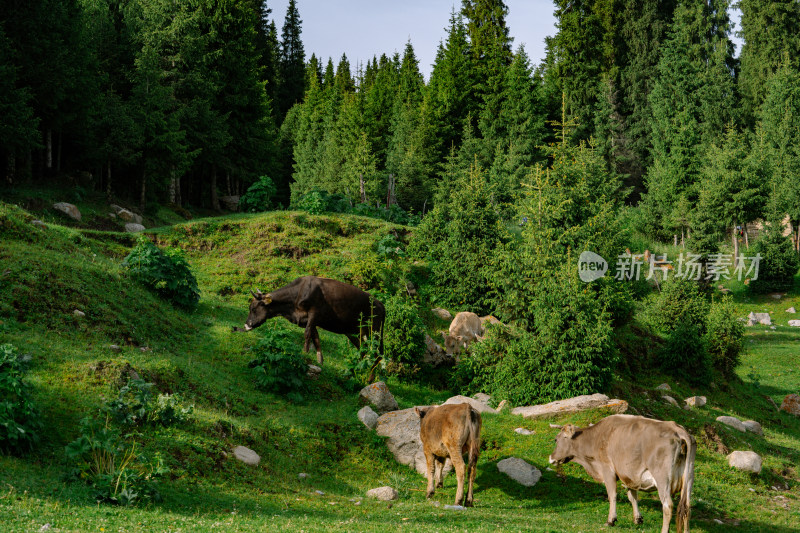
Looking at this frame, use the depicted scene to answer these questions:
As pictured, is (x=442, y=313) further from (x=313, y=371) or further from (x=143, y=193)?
(x=143, y=193)

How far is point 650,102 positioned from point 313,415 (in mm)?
62295

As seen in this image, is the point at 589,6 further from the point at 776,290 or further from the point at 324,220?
the point at 324,220

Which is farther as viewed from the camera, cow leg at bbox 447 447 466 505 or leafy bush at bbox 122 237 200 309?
leafy bush at bbox 122 237 200 309

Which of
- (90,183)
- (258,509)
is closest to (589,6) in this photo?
(90,183)

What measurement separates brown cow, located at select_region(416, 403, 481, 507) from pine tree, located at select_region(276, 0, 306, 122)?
82.6m

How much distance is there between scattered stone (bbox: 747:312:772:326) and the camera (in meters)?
41.2

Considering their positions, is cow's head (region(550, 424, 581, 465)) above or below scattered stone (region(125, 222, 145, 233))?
below

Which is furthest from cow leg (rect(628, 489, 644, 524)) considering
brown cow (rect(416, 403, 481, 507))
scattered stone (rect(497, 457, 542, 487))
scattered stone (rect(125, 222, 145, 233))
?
scattered stone (rect(125, 222, 145, 233))

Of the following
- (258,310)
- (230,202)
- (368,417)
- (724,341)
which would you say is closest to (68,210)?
(258,310)

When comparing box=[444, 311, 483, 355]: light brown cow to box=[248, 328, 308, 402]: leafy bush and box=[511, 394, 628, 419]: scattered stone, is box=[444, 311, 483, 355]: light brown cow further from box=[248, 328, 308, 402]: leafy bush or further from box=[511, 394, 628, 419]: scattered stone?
box=[248, 328, 308, 402]: leafy bush

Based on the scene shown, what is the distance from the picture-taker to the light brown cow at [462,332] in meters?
22.7

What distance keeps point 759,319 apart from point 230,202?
41.3 meters

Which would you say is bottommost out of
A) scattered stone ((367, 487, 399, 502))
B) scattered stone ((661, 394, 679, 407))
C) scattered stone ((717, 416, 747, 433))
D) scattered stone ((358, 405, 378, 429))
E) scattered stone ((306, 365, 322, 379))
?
scattered stone ((717, 416, 747, 433))

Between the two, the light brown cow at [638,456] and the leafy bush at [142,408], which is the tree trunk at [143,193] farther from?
the light brown cow at [638,456]
